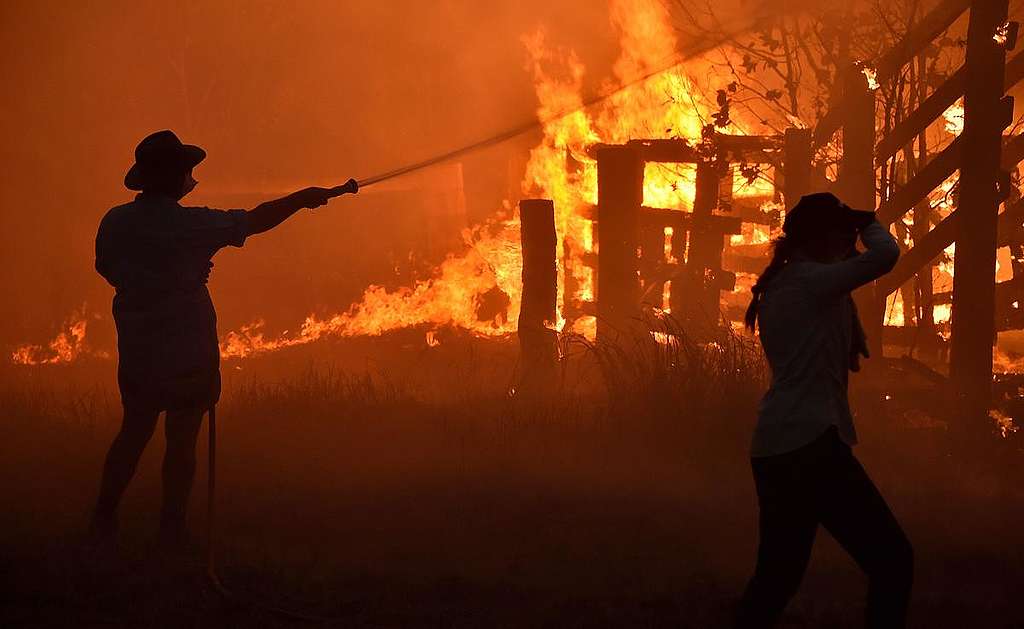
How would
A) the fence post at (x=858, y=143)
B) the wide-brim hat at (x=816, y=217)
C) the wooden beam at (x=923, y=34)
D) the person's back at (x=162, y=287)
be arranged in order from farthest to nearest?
the fence post at (x=858, y=143)
the wooden beam at (x=923, y=34)
the person's back at (x=162, y=287)
the wide-brim hat at (x=816, y=217)

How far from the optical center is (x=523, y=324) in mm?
9508

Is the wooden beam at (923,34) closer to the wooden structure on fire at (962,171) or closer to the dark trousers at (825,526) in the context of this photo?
the wooden structure on fire at (962,171)

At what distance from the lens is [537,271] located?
31.3ft

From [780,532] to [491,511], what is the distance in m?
2.66

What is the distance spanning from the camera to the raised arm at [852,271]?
3928mm

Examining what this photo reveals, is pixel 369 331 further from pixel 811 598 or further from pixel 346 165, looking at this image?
pixel 346 165

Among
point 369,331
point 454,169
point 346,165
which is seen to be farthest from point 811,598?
point 346,165

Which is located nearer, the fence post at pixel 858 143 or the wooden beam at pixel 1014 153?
the fence post at pixel 858 143

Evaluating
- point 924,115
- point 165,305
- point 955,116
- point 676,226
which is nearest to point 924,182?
point 924,115

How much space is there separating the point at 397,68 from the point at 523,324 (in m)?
16.3

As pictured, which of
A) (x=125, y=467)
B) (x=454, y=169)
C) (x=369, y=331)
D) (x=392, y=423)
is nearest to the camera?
(x=125, y=467)

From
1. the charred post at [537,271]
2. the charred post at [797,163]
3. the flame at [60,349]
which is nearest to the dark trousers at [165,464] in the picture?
the charred post at [537,271]

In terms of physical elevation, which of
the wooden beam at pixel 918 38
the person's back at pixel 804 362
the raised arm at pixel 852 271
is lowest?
the person's back at pixel 804 362

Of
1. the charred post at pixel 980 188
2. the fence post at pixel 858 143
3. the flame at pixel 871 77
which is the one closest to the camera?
the charred post at pixel 980 188
